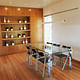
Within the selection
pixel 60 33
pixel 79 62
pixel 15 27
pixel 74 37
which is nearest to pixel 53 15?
pixel 60 33

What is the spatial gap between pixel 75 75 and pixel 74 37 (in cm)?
175

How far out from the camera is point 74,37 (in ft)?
14.5

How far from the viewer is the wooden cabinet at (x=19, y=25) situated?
19.1 ft

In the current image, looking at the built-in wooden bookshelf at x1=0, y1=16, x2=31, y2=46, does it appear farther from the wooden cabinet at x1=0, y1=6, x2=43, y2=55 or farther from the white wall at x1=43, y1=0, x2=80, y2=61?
the white wall at x1=43, y1=0, x2=80, y2=61

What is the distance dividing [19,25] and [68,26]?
124 inches

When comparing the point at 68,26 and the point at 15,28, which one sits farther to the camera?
the point at 15,28

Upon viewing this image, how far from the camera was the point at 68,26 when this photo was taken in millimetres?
4711

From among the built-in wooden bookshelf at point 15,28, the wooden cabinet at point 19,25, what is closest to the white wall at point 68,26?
the wooden cabinet at point 19,25

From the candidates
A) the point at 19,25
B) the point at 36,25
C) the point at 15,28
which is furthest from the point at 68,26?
the point at 15,28

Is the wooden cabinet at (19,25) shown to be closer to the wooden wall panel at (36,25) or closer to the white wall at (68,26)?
the wooden wall panel at (36,25)

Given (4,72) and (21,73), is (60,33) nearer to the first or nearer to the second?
(21,73)

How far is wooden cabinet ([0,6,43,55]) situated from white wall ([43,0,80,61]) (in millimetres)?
1329

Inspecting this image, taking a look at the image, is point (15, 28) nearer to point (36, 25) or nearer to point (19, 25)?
point (19, 25)

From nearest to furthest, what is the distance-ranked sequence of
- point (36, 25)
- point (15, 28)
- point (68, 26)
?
point (68, 26) → point (15, 28) → point (36, 25)
